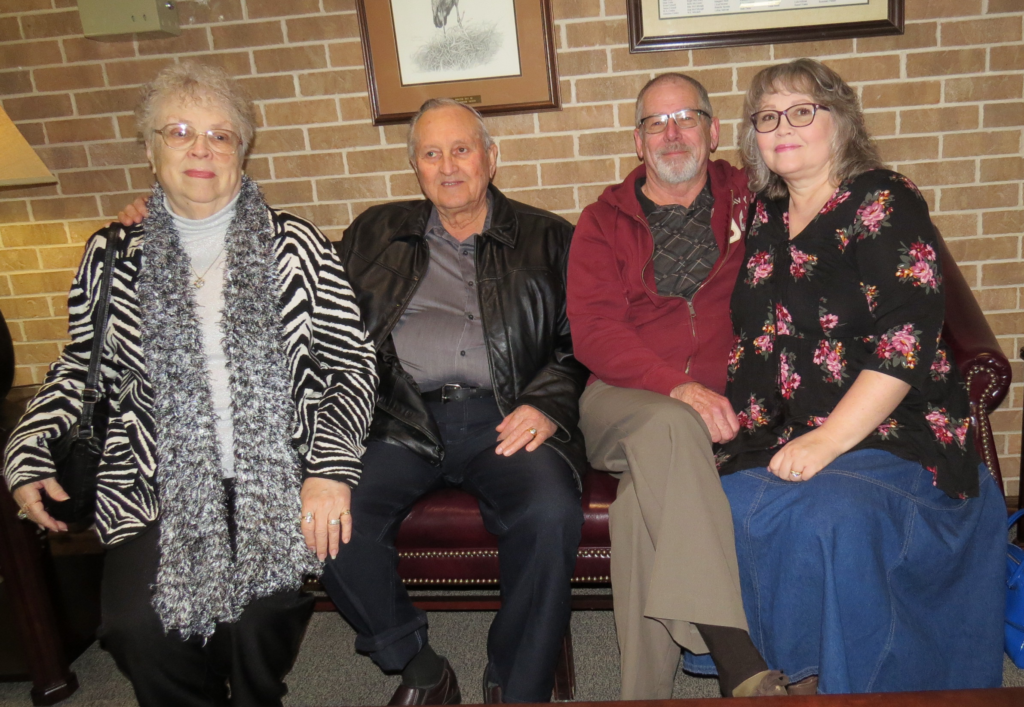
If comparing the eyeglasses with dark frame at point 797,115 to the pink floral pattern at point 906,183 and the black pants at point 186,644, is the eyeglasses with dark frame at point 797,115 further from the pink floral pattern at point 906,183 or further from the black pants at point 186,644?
the black pants at point 186,644

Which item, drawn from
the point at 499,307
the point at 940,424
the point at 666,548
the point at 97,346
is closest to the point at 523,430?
the point at 499,307

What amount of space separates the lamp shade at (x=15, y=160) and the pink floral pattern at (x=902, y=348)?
239 cm

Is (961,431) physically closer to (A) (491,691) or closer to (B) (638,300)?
(B) (638,300)

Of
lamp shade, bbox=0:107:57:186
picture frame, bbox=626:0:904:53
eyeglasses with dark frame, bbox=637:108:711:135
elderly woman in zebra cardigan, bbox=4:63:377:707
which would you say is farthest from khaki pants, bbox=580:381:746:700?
lamp shade, bbox=0:107:57:186

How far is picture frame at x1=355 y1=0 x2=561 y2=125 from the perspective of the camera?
2531 mm

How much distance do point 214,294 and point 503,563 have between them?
3.17ft

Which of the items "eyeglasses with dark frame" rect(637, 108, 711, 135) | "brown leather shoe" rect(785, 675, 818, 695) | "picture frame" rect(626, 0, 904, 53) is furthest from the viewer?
"picture frame" rect(626, 0, 904, 53)

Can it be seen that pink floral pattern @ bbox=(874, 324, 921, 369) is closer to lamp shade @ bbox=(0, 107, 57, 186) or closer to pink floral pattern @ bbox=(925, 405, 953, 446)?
pink floral pattern @ bbox=(925, 405, 953, 446)

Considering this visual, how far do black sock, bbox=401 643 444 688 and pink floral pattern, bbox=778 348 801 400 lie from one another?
107 cm

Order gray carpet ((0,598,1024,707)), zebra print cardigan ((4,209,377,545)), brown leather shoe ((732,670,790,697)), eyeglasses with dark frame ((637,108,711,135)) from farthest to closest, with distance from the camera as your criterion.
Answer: eyeglasses with dark frame ((637,108,711,135)), gray carpet ((0,598,1024,707)), zebra print cardigan ((4,209,377,545)), brown leather shoe ((732,670,790,697))

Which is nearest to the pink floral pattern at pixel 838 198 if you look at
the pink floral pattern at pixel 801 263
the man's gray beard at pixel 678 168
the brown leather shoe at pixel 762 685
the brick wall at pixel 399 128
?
the pink floral pattern at pixel 801 263

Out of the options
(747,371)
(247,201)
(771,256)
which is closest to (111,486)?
(247,201)

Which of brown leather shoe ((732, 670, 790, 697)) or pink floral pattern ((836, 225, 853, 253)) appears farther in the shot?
pink floral pattern ((836, 225, 853, 253))

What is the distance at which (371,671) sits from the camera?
219 cm
